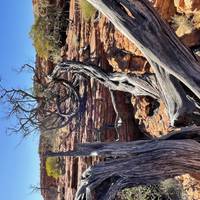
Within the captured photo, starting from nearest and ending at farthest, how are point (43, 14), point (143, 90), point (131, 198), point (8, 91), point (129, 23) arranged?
point (129, 23)
point (143, 90)
point (131, 198)
point (8, 91)
point (43, 14)

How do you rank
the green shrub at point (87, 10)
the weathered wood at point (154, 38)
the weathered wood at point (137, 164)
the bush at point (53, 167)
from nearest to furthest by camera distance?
the weathered wood at point (154, 38) < the weathered wood at point (137, 164) < the green shrub at point (87, 10) < the bush at point (53, 167)

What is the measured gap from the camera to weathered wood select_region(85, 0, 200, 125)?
4520mm

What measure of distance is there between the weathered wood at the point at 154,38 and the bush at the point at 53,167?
386 inches

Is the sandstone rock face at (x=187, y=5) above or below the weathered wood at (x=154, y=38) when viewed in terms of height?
above

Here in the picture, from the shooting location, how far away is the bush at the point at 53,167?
46.8 ft

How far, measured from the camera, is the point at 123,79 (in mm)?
8438

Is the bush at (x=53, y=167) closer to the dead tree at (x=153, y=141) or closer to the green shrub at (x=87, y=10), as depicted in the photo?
the green shrub at (x=87, y=10)

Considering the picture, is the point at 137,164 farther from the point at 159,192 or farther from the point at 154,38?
the point at 159,192

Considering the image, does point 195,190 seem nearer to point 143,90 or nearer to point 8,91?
point 143,90

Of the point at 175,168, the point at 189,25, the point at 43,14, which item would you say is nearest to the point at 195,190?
the point at 189,25

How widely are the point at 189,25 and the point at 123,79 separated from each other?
1535 millimetres

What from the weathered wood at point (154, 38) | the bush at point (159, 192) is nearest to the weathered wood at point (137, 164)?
the weathered wood at point (154, 38)

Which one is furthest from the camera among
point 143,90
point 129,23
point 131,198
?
point 131,198

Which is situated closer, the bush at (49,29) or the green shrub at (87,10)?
the green shrub at (87,10)
